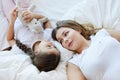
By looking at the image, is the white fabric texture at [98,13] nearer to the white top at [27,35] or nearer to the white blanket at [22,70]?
the white top at [27,35]

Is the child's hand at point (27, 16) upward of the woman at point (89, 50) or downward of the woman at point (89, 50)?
upward

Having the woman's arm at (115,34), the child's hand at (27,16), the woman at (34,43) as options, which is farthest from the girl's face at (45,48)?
the woman's arm at (115,34)

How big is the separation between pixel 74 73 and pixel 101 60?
6.5 inches

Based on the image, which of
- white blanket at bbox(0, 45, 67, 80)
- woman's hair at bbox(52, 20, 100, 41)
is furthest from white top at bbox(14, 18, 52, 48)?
white blanket at bbox(0, 45, 67, 80)

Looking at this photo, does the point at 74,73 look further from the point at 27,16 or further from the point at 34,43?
the point at 27,16

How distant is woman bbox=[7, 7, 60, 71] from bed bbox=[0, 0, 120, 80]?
1.7 inches

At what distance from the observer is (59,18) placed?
73.0 inches

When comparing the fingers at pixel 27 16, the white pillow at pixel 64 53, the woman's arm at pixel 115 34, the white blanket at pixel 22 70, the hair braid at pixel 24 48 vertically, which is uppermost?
the fingers at pixel 27 16

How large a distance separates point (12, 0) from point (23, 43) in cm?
54

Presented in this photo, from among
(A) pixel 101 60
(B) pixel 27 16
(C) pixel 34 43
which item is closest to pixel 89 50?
(A) pixel 101 60

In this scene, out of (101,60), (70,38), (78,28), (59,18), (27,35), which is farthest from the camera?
(59,18)

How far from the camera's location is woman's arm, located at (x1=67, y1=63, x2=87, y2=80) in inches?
50.6

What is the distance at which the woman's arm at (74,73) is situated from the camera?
1286mm

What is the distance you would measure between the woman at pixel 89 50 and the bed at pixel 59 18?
7cm
